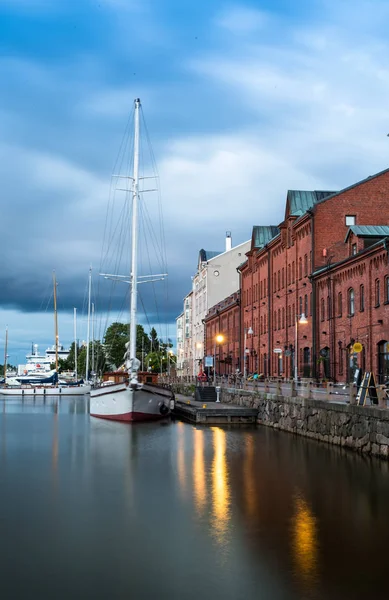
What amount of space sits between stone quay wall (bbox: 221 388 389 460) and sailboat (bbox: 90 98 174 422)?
6.43 metres

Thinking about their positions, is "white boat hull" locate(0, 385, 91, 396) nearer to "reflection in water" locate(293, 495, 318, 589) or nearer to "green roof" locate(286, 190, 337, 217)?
"green roof" locate(286, 190, 337, 217)

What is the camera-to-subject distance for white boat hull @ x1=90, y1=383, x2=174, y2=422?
158 feet

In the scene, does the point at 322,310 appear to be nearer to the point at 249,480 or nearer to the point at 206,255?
the point at 249,480

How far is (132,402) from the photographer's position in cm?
4784

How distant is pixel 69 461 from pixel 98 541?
14.5 metres

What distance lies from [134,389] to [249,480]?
2268 cm

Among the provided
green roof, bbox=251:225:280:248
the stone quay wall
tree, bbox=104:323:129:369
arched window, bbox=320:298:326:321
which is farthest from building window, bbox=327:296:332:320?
tree, bbox=104:323:129:369

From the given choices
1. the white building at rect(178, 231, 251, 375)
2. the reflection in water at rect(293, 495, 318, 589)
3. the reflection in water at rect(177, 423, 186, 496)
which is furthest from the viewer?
the white building at rect(178, 231, 251, 375)

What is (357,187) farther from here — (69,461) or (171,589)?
(171,589)

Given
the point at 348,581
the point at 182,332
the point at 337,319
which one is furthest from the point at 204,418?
the point at 182,332

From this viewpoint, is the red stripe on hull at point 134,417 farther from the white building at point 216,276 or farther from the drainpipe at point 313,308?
the white building at point 216,276

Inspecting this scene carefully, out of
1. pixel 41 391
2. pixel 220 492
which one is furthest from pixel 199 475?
pixel 41 391

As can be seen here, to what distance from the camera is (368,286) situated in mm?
46719

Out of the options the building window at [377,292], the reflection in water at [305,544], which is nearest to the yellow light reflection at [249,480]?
the reflection in water at [305,544]
